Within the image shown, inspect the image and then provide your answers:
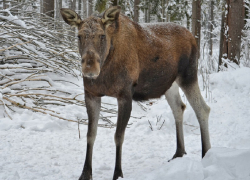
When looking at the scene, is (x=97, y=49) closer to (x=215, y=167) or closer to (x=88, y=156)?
(x=88, y=156)

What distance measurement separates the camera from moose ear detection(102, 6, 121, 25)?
310cm

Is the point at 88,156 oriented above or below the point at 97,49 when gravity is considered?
below

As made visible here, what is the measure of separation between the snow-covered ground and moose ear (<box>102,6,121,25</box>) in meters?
1.64

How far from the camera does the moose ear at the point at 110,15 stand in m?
3.10

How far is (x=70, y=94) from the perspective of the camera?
6.50 metres

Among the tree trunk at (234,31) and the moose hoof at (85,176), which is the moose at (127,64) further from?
the tree trunk at (234,31)

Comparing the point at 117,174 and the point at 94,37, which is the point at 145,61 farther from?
the point at 117,174

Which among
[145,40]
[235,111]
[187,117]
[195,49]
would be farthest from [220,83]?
[145,40]

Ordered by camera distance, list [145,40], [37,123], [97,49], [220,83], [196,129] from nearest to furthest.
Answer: [97,49] → [145,40] → [37,123] → [196,129] → [220,83]

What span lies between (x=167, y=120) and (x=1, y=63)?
3939mm

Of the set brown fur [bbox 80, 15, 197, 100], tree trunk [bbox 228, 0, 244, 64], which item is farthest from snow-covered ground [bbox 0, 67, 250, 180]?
tree trunk [bbox 228, 0, 244, 64]

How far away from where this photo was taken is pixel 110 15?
3135 mm

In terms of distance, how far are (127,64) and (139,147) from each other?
1708mm

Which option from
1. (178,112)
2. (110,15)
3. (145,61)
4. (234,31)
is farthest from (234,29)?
(110,15)
